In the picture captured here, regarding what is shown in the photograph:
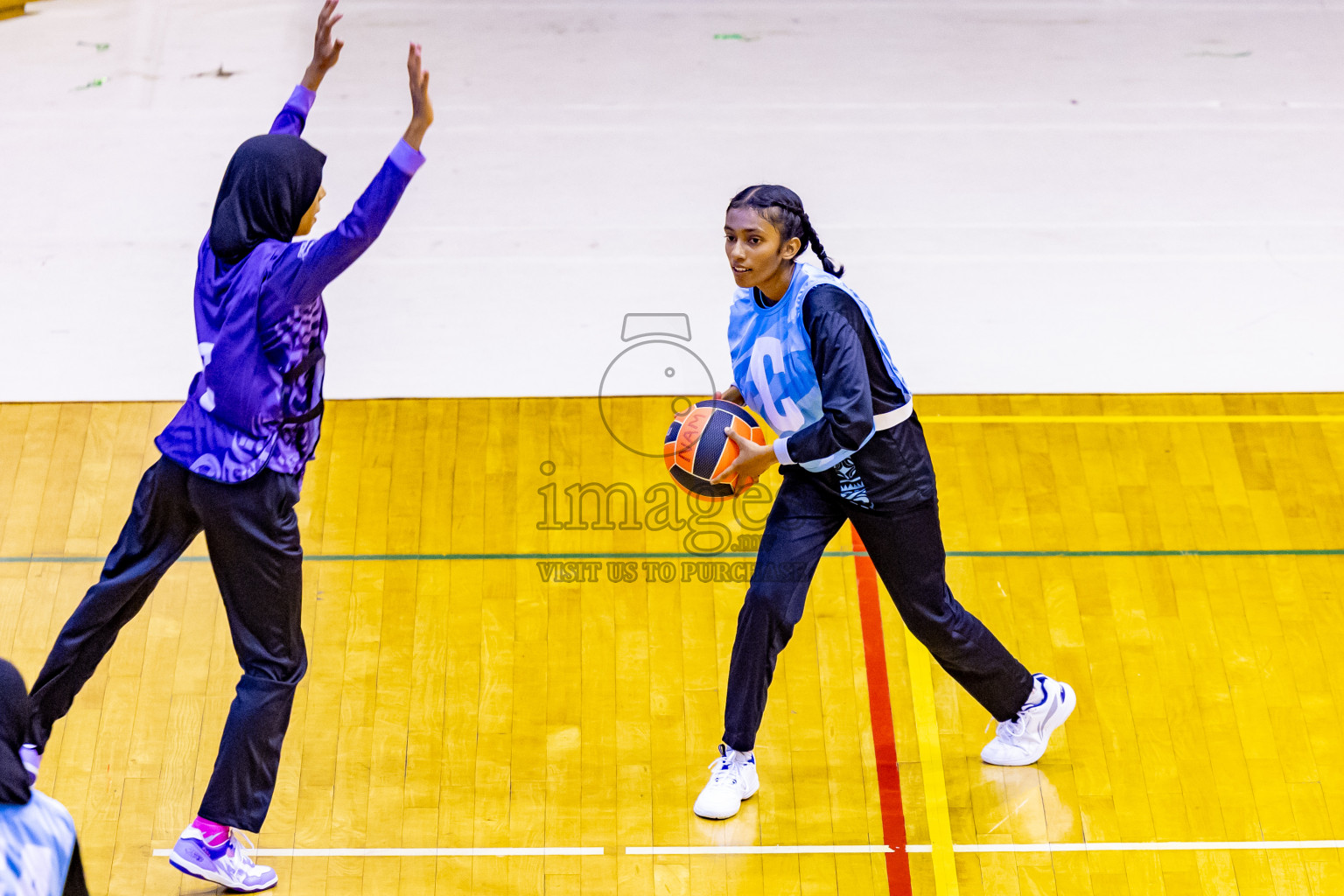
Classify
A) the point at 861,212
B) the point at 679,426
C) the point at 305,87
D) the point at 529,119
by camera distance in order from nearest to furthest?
1. the point at 305,87
2. the point at 679,426
3. the point at 861,212
4. the point at 529,119

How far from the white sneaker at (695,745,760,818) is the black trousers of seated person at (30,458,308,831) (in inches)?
54.1

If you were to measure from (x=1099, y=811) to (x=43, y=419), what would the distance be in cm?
453

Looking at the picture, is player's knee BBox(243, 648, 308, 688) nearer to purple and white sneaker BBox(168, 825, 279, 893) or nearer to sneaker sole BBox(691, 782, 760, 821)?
purple and white sneaker BBox(168, 825, 279, 893)

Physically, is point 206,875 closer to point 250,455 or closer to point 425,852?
point 425,852

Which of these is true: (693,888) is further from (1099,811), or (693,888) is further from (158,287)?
(158,287)

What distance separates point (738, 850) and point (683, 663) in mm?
825

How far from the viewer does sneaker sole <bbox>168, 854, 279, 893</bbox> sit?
13.5ft

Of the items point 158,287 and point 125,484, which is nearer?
point 125,484

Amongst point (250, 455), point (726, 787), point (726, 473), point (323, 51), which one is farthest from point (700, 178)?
point (250, 455)

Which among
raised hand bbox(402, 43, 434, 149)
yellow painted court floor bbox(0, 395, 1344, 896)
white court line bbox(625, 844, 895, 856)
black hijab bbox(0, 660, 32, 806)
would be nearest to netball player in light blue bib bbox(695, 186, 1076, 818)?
white court line bbox(625, 844, 895, 856)

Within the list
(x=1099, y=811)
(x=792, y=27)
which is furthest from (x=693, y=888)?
(x=792, y=27)

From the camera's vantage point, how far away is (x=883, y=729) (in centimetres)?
488

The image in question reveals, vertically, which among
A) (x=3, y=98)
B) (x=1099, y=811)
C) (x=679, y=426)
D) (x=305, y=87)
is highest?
(x=305, y=87)

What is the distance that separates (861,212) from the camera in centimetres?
735
